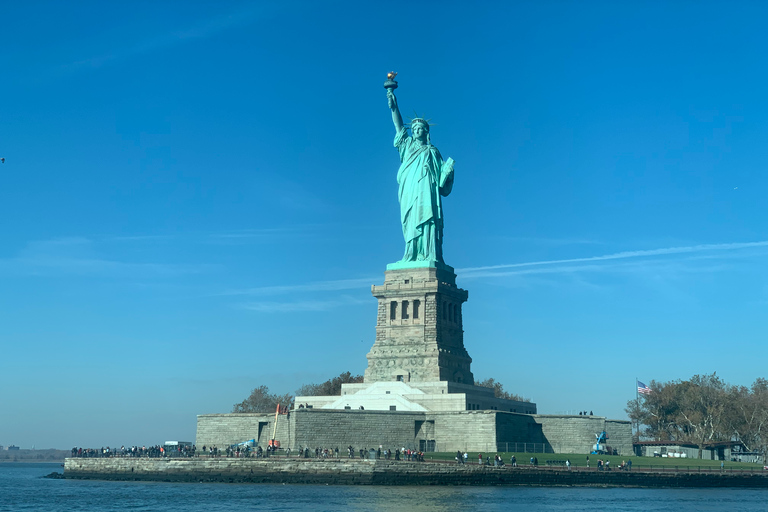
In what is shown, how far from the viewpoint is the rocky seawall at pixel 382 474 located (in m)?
54.5

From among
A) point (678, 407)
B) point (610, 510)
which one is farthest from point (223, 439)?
point (678, 407)

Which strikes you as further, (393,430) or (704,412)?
(704,412)

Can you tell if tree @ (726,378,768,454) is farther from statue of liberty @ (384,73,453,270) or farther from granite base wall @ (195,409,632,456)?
statue of liberty @ (384,73,453,270)

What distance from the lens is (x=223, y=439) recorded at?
63938mm

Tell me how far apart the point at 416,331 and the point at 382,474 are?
1723 centimetres

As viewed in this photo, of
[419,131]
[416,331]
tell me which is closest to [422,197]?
[419,131]

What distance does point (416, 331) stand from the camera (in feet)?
229

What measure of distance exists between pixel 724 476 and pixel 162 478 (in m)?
35.4

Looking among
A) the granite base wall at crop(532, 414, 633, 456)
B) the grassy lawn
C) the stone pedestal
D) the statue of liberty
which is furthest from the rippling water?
the statue of liberty

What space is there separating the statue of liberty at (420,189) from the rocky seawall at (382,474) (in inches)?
791

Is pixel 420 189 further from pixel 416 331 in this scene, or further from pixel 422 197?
pixel 416 331

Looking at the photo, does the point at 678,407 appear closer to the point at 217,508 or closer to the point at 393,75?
the point at 393,75

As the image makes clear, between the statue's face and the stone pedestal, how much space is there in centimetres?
1021

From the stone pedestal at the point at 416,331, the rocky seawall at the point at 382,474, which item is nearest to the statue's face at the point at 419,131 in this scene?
the stone pedestal at the point at 416,331
